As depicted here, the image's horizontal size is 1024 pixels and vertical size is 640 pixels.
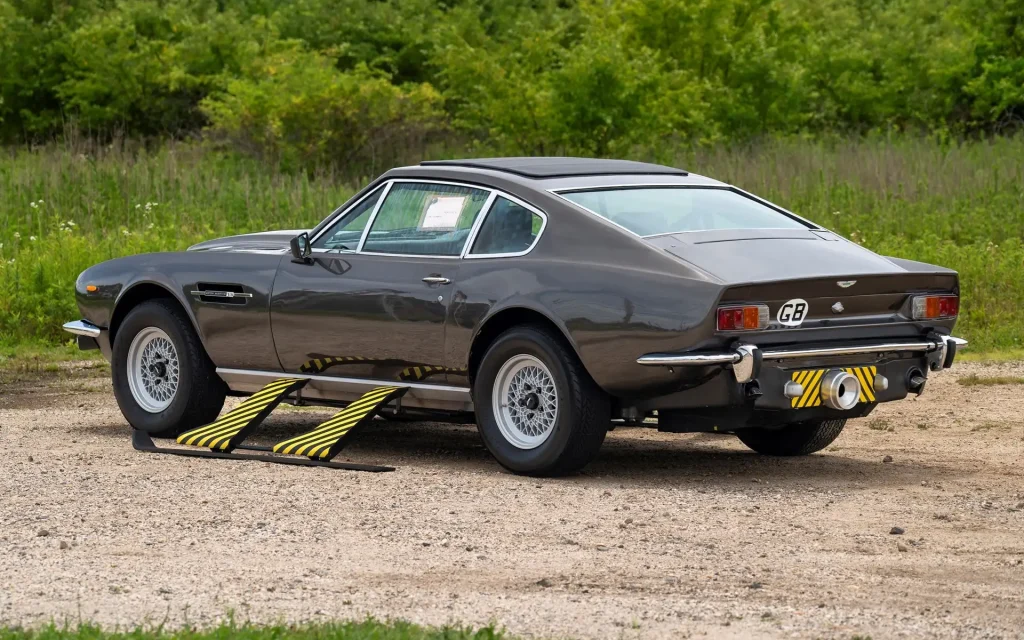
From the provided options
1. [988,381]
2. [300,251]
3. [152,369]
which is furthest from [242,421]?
[988,381]

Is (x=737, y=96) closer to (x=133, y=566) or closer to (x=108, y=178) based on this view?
(x=108, y=178)

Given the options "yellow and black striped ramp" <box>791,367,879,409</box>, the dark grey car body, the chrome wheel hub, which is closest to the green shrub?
the chrome wheel hub

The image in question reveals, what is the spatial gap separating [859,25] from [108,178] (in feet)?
62.8

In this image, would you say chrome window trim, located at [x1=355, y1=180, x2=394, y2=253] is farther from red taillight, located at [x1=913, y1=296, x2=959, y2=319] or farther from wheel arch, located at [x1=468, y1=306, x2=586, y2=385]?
red taillight, located at [x1=913, y1=296, x2=959, y2=319]

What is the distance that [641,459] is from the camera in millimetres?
9062

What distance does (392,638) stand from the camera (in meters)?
4.75

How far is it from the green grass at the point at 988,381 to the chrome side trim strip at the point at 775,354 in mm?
4226

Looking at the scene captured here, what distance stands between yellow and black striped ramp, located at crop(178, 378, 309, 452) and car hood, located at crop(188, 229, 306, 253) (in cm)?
79

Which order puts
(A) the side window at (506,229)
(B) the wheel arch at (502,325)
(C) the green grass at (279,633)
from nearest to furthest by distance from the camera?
(C) the green grass at (279,633)
(B) the wheel arch at (502,325)
(A) the side window at (506,229)

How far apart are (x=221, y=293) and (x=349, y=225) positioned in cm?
87

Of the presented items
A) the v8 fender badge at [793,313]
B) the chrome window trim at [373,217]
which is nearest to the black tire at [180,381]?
the chrome window trim at [373,217]

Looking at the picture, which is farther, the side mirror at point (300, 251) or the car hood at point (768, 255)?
the side mirror at point (300, 251)

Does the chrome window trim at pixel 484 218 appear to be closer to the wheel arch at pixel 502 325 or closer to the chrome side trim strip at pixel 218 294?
the wheel arch at pixel 502 325

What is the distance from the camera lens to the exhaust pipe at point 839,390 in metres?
7.66
